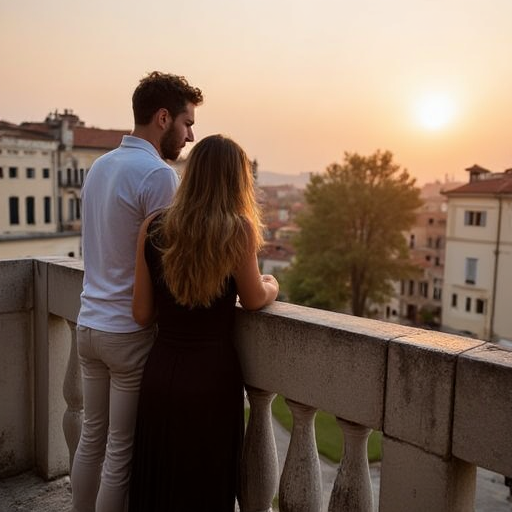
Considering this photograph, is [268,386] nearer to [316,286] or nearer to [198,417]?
[198,417]

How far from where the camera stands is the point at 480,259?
39.4m

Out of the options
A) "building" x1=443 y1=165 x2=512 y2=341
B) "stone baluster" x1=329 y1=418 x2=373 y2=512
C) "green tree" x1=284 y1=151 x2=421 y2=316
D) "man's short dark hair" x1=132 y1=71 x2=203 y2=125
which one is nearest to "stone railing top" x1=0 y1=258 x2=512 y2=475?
"stone baluster" x1=329 y1=418 x2=373 y2=512

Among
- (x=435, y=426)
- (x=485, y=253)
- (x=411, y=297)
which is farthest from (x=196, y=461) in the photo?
(x=411, y=297)

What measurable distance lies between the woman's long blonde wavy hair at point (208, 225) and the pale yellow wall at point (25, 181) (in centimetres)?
5125

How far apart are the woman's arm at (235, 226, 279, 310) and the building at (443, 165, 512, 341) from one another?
37587mm

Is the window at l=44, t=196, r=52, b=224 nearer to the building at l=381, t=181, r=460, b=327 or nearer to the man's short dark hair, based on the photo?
the building at l=381, t=181, r=460, b=327

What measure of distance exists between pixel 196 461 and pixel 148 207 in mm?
1131

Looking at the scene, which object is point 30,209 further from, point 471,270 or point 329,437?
point 329,437

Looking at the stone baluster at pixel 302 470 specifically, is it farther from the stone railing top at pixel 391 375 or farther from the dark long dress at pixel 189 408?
the dark long dress at pixel 189 408

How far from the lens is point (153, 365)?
8.35 ft

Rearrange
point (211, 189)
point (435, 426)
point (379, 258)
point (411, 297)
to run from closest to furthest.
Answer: point (435, 426) < point (211, 189) < point (379, 258) < point (411, 297)

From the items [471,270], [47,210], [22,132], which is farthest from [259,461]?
[47,210]

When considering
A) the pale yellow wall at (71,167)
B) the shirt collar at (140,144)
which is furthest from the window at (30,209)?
the shirt collar at (140,144)

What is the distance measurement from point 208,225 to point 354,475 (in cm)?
118
